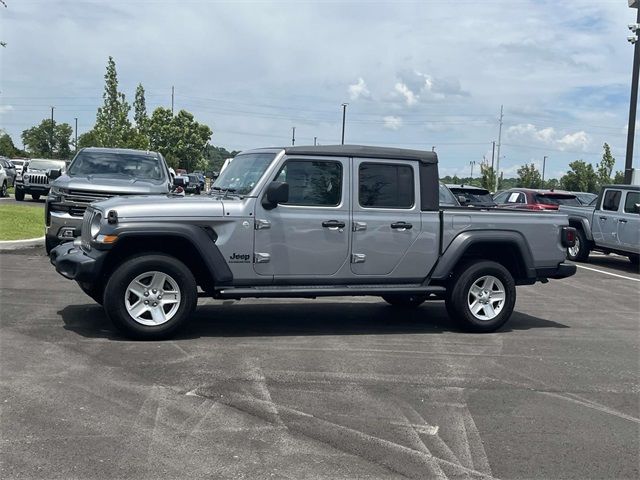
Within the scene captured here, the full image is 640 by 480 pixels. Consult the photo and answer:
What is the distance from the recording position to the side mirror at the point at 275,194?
7250mm

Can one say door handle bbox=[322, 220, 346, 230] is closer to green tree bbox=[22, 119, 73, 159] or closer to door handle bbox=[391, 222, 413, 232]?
door handle bbox=[391, 222, 413, 232]

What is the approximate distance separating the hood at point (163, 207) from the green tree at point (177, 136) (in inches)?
2549

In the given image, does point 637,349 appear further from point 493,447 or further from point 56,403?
point 56,403

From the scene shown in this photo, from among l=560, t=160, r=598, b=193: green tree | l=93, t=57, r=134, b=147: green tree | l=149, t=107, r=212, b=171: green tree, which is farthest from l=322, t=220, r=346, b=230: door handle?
l=149, t=107, r=212, b=171: green tree

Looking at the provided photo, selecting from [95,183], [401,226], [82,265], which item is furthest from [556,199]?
[82,265]

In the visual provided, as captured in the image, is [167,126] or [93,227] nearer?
[93,227]

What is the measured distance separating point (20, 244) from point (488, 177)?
56.9 m

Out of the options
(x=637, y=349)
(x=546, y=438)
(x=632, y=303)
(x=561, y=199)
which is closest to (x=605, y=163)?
(x=561, y=199)

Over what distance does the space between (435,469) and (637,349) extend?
4.49 metres

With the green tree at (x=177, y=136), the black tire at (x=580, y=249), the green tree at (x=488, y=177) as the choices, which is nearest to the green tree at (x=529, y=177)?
the green tree at (x=488, y=177)

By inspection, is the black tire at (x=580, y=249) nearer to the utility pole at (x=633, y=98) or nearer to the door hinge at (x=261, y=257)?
the utility pole at (x=633, y=98)

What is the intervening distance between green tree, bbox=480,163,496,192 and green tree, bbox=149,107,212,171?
96.6 feet

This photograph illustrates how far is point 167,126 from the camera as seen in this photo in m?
72.5

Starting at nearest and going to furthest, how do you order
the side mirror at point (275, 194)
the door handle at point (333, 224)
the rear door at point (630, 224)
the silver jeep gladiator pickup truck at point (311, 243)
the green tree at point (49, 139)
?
1. the silver jeep gladiator pickup truck at point (311, 243)
2. the side mirror at point (275, 194)
3. the door handle at point (333, 224)
4. the rear door at point (630, 224)
5. the green tree at point (49, 139)
